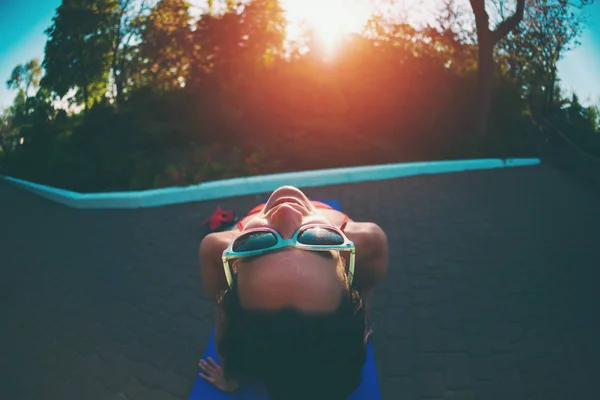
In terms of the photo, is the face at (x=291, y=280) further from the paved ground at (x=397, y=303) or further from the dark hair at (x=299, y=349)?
the paved ground at (x=397, y=303)

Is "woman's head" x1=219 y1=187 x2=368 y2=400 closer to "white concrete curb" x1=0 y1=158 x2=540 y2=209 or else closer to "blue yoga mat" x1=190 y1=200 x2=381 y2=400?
"blue yoga mat" x1=190 y1=200 x2=381 y2=400

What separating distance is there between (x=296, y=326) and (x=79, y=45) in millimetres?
5749

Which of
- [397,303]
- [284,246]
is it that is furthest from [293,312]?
[397,303]

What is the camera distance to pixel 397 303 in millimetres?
3480

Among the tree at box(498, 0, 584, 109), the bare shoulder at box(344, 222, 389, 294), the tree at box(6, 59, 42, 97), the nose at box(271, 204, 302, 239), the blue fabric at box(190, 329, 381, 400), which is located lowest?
the blue fabric at box(190, 329, 381, 400)

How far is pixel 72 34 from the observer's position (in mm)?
5082

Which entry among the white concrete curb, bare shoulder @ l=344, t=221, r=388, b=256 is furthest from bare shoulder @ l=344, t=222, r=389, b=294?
the white concrete curb

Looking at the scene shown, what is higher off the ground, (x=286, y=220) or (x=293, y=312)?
(x=286, y=220)

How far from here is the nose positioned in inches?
69.1

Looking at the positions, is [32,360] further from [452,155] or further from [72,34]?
[452,155]

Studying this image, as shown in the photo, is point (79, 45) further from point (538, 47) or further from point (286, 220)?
point (538, 47)

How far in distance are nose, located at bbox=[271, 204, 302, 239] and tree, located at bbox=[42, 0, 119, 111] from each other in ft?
14.0

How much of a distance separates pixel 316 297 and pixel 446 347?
191 centimetres

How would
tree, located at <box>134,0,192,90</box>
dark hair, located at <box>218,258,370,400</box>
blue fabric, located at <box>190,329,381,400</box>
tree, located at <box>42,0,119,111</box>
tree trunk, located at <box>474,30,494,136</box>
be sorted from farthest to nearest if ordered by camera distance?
1. tree trunk, located at <box>474,30,494,136</box>
2. tree, located at <box>134,0,192,90</box>
3. tree, located at <box>42,0,119,111</box>
4. blue fabric, located at <box>190,329,381,400</box>
5. dark hair, located at <box>218,258,370,400</box>
